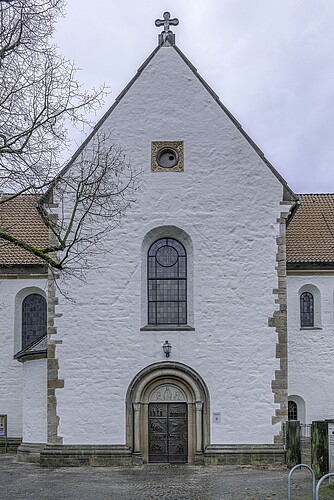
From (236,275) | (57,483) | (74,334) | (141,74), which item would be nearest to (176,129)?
(141,74)

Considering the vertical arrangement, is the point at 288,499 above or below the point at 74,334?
below

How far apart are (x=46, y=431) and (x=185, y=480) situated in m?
5.29

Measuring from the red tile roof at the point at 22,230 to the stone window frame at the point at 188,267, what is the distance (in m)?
6.28

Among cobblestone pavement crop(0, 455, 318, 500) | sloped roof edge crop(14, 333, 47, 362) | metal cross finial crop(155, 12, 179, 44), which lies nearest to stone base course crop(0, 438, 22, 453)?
sloped roof edge crop(14, 333, 47, 362)

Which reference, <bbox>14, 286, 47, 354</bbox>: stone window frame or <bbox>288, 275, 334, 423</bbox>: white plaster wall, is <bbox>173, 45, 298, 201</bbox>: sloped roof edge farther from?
<bbox>14, 286, 47, 354</bbox>: stone window frame

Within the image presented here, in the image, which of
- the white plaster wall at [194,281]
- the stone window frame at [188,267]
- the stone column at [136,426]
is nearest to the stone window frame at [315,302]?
the white plaster wall at [194,281]

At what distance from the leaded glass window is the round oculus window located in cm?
808

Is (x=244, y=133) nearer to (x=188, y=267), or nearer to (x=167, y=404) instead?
(x=188, y=267)

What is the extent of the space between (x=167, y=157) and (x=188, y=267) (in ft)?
10.9

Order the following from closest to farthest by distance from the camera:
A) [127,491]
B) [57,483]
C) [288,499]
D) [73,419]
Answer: [288,499]
[127,491]
[57,483]
[73,419]

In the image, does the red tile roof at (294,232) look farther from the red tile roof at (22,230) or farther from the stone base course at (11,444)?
the stone base course at (11,444)

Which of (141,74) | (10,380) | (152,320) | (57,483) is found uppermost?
(141,74)

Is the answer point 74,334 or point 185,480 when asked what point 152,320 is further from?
point 185,480

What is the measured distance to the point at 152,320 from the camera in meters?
22.6
